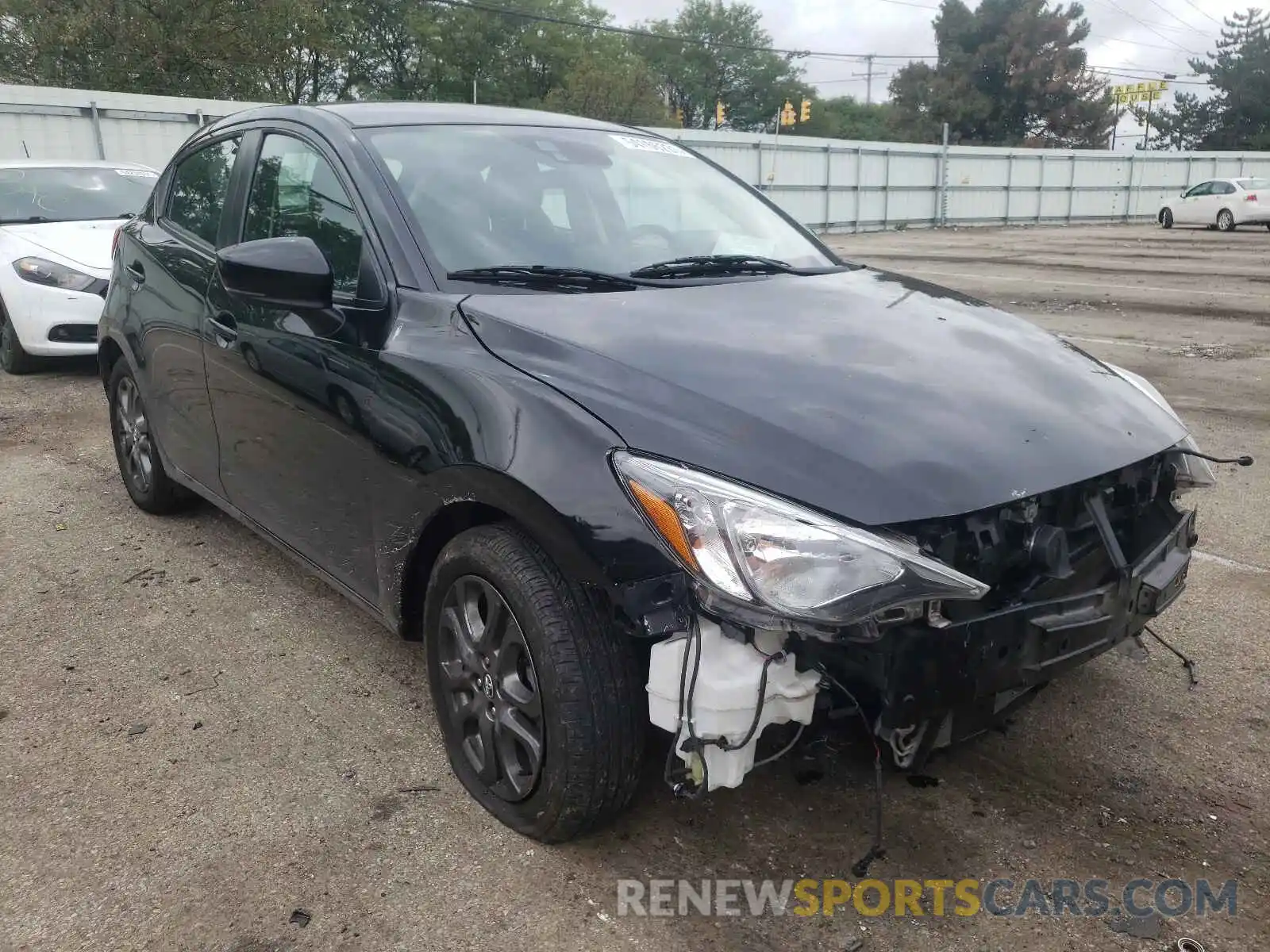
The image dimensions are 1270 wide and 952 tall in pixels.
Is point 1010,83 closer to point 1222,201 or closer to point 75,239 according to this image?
point 1222,201

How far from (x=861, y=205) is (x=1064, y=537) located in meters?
29.5

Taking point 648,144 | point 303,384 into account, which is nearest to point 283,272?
point 303,384

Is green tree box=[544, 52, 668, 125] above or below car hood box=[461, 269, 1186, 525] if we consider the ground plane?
above

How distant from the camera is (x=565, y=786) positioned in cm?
221

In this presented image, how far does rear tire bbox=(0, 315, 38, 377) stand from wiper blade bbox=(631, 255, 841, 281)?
6.72 m

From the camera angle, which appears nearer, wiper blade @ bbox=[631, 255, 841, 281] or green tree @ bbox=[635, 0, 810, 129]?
wiper blade @ bbox=[631, 255, 841, 281]

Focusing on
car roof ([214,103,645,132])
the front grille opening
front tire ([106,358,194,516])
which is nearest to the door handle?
car roof ([214,103,645,132])

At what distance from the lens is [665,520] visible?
1980 mm

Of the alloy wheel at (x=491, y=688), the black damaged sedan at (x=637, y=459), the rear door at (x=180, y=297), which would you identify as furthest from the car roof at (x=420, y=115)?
the alloy wheel at (x=491, y=688)

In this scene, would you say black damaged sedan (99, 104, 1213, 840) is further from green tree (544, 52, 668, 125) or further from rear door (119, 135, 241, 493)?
green tree (544, 52, 668, 125)

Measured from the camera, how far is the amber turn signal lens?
1950 mm

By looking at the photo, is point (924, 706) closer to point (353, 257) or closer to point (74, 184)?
point (353, 257)

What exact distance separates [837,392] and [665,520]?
1.77 feet

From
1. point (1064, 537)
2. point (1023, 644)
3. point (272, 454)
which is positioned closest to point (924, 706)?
point (1023, 644)
